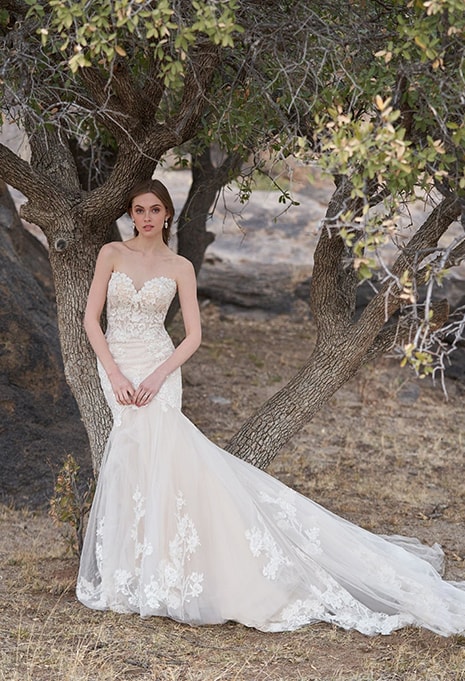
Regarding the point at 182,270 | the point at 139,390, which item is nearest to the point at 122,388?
the point at 139,390

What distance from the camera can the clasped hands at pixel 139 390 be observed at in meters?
4.93

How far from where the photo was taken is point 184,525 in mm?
4836

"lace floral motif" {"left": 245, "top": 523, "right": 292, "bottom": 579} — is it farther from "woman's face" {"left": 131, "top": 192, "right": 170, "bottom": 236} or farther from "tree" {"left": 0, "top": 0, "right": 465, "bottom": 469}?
"woman's face" {"left": 131, "top": 192, "right": 170, "bottom": 236}

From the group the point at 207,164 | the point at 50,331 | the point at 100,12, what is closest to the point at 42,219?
the point at 100,12

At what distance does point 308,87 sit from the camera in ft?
16.4

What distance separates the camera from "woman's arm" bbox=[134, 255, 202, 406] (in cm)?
493

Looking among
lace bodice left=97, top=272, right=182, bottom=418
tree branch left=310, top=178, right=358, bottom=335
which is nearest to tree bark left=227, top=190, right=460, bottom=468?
tree branch left=310, top=178, right=358, bottom=335

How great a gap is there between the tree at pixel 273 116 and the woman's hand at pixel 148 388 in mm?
662

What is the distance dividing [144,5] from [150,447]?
2.24 m

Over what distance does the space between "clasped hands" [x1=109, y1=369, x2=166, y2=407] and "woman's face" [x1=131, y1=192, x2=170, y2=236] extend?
0.76 meters

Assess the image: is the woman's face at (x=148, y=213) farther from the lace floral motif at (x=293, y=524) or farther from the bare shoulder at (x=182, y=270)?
the lace floral motif at (x=293, y=524)

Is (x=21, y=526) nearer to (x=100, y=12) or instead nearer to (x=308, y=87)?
(x=308, y=87)

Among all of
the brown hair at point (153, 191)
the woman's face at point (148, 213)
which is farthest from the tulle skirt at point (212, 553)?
the brown hair at point (153, 191)

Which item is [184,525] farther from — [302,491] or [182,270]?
[302,491]
